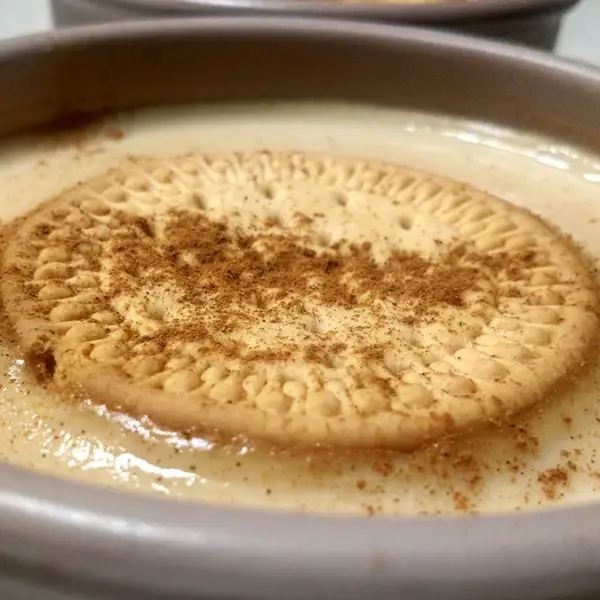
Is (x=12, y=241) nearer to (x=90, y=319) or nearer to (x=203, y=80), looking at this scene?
(x=90, y=319)

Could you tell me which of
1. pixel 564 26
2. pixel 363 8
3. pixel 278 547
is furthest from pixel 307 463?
pixel 564 26

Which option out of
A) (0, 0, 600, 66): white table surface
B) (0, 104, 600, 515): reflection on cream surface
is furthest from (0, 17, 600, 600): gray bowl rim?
(0, 0, 600, 66): white table surface

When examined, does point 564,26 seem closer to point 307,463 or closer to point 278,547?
point 307,463

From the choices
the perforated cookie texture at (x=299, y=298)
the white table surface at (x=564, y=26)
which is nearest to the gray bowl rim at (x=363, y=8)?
the perforated cookie texture at (x=299, y=298)

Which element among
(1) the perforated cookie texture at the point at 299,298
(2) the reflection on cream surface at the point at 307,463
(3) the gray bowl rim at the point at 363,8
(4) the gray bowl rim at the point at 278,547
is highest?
(3) the gray bowl rim at the point at 363,8

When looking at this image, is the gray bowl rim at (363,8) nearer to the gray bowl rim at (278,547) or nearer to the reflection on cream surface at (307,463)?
the reflection on cream surface at (307,463)

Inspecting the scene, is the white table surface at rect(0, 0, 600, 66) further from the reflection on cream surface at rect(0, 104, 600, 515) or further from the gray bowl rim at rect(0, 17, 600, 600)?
the gray bowl rim at rect(0, 17, 600, 600)
